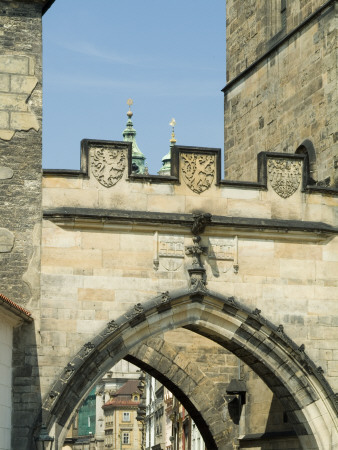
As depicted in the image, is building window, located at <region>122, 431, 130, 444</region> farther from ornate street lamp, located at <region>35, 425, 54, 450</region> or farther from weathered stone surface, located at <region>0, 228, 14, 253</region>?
ornate street lamp, located at <region>35, 425, 54, 450</region>

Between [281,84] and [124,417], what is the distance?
80.2m

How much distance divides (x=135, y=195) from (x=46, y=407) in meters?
3.35

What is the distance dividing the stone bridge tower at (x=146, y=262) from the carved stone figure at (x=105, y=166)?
14 mm

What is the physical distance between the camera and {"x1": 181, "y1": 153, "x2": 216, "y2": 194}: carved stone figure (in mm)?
19641

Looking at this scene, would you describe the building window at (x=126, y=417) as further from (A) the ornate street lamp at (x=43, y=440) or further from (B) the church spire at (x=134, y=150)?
(A) the ornate street lamp at (x=43, y=440)

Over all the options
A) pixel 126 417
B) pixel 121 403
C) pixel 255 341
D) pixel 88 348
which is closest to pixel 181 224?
pixel 255 341

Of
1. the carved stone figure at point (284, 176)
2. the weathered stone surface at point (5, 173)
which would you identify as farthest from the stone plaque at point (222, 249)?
the weathered stone surface at point (5, 173)

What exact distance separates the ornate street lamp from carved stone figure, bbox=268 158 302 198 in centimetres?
505

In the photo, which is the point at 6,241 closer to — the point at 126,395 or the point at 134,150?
the point at 134,150

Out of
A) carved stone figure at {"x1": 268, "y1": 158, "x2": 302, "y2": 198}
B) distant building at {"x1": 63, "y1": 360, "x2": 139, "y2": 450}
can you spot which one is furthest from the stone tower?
distant building at {"x1": 63, "y1": 360, "x2": 139, "y2": 450}

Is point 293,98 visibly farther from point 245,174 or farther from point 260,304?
point 260,304

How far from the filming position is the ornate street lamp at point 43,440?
1786cm

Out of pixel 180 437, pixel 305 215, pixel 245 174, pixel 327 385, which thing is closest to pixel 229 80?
pixel 245 174

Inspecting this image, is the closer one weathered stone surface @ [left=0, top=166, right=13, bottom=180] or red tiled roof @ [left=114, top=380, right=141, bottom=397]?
weathered stone surface @ [left=0, top=166, right=13, bottom=180]
